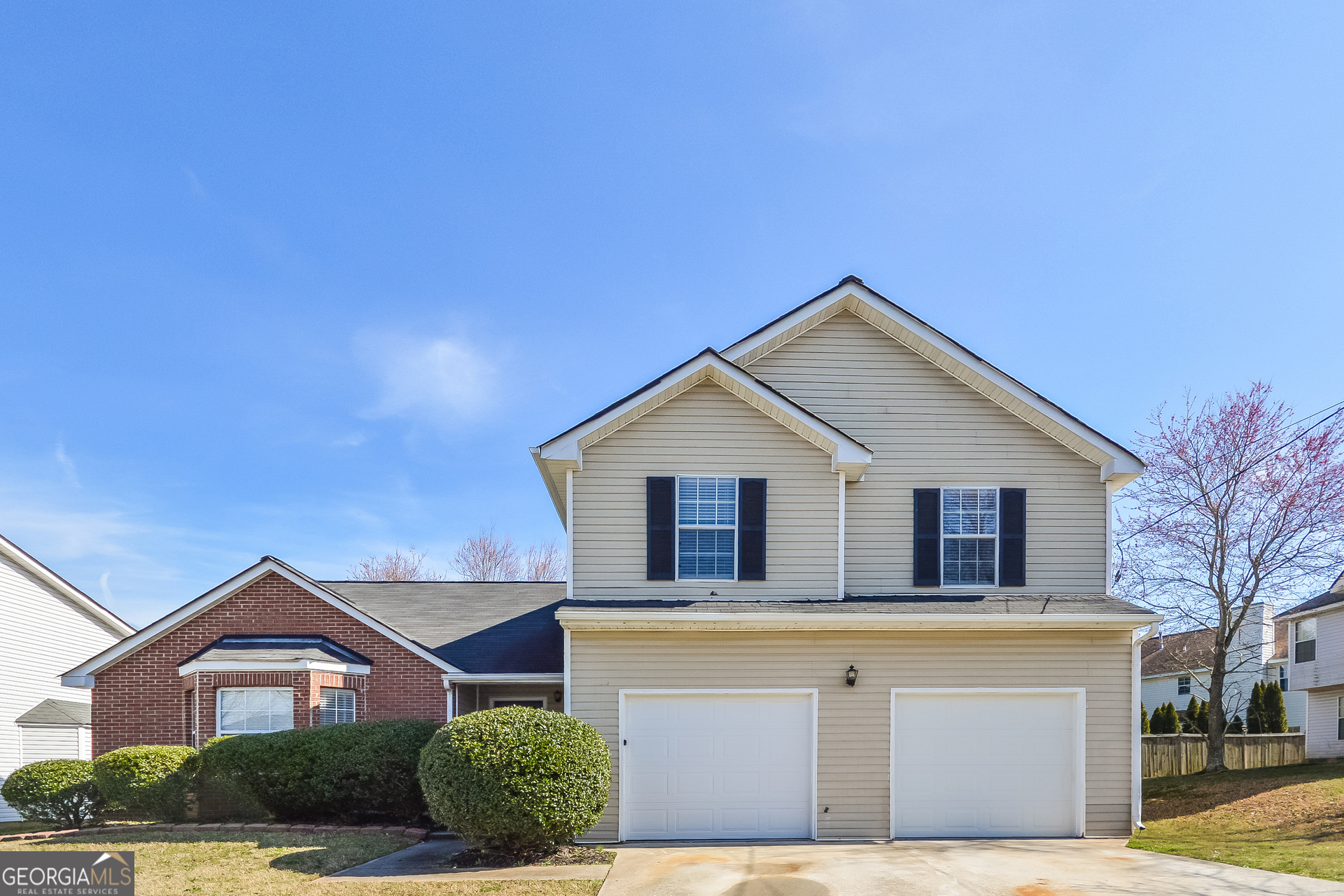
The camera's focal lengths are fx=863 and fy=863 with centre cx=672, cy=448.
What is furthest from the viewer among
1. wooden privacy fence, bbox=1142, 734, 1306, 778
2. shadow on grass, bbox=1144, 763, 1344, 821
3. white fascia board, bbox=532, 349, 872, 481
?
wooden privacy fence, bbox=1142, 734, 1306, 778

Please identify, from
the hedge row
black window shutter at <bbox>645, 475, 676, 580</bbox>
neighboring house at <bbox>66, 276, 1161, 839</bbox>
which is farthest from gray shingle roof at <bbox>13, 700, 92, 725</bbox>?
black window shutter at <bbox>645, 475, 676, 580</bbox>

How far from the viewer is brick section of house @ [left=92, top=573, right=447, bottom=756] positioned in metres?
14.4

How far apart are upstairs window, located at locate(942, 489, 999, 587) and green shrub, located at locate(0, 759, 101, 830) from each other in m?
13.7

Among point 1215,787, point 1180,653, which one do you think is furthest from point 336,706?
point 1180,653

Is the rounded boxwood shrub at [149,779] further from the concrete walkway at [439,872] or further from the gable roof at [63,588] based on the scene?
the gable roof at [63,588]

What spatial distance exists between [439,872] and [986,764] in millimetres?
7510

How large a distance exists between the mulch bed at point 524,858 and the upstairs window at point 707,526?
3863 millimetres

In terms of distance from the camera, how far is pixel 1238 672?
113 ft

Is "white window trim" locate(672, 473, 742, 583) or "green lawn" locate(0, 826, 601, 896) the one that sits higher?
"white window trim" locate(672, 473, 742, 583)

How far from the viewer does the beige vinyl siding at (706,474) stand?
12.4 m

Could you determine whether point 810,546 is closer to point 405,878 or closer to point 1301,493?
point 405,878

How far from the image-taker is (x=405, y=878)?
924 cm

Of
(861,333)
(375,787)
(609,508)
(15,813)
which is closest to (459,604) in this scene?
(375,787)

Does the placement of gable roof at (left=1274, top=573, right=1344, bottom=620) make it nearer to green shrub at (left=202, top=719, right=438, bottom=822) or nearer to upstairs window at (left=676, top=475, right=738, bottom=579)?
upstairs window at (left=676, top=475, right=738, bottom=579)
